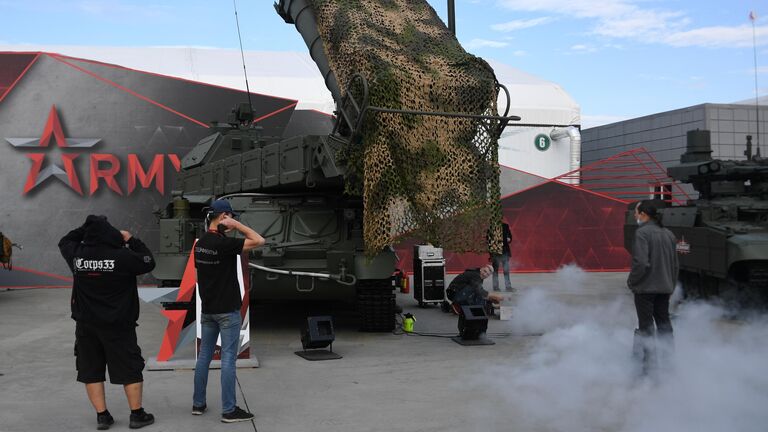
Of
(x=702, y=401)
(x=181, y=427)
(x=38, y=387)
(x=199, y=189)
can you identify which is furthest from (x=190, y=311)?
(x=702, y=401)

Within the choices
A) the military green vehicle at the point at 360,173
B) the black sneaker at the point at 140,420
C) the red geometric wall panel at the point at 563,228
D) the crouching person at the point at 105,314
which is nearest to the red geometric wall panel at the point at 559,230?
the red geometric wall panel at the point at 563,228

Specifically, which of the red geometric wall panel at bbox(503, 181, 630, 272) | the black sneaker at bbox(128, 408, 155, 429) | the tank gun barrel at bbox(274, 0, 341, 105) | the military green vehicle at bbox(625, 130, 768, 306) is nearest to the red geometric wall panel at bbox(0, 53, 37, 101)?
the tank gun barrel at bbox(274, 0, 341, 105)

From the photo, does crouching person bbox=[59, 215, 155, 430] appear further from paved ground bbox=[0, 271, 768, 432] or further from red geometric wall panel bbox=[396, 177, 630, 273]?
red geometric wall panel bbox=[396, 177, 630, 273]

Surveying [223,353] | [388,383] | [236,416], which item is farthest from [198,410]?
[388,383]

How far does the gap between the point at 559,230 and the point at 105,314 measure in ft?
53.5

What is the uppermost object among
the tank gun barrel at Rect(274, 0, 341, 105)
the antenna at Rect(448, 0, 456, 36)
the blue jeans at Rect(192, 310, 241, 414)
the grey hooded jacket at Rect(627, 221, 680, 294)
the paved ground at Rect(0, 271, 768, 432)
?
the antenna at Rect(448, 0, 456, 36)

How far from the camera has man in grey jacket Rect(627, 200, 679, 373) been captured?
6984mm

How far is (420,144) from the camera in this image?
8.18 meters

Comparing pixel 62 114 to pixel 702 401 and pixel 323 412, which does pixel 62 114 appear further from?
pixel 702 401

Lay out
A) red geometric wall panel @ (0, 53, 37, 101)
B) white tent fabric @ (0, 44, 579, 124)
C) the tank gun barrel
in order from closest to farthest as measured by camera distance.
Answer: the tank gun barrel
red geometric wall panel @ (0, 53, 37, 101)
white tent fabric @ (0, 44, 579, 124)

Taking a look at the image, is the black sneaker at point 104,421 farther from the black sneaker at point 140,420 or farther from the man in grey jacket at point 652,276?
the man in grey jacket at point 652,276

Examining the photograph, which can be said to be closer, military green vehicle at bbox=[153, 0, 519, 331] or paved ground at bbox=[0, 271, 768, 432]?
paved ground at bbox=[0, 271, 768, 432]

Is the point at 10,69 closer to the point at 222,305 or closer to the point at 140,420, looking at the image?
the point at 222,305

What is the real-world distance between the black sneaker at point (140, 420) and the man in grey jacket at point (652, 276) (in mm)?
4198
